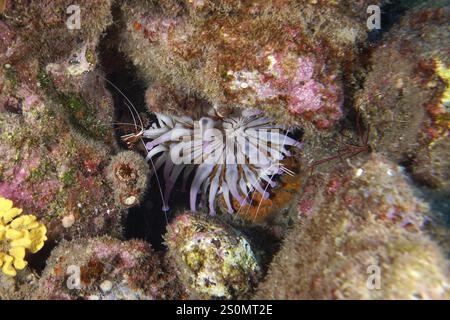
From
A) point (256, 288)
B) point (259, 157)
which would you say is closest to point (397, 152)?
point (259, 157)

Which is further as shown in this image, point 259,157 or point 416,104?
point 259,157

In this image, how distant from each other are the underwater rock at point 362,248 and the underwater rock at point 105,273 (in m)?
0.98

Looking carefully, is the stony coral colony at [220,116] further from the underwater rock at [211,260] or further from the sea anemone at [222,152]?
the sea anemone at [222,152]

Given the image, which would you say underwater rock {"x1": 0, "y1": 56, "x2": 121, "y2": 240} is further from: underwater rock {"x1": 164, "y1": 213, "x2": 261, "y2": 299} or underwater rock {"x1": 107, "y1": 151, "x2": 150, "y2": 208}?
underwater rock {"x1": 164, "y1": 213, "x2": 261, "y2": 299}

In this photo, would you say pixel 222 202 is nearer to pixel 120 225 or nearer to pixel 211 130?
pixel 211 130

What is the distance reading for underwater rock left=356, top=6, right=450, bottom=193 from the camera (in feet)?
10.9

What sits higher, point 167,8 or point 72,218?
point 167,8

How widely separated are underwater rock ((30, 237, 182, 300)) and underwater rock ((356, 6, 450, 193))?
8.15ft

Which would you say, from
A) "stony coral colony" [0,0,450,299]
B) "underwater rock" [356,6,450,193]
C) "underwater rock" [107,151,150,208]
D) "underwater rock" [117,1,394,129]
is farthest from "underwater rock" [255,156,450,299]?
"underwater rock" [107,151,150,208]

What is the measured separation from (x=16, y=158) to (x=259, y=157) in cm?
264

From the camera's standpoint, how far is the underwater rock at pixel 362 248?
7.01 feet

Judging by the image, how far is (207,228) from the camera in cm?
344

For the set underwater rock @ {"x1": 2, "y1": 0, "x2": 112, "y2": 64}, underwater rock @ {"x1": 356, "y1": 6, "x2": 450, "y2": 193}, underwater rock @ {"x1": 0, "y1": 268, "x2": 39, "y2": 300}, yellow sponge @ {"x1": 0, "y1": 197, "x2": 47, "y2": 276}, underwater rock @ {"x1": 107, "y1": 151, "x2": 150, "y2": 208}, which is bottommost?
underwater rock @ {"x1": 0, "y1": 268, "x2": 39, "y2": 300}

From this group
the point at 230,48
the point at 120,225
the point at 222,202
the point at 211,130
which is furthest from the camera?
the point at 222,202
